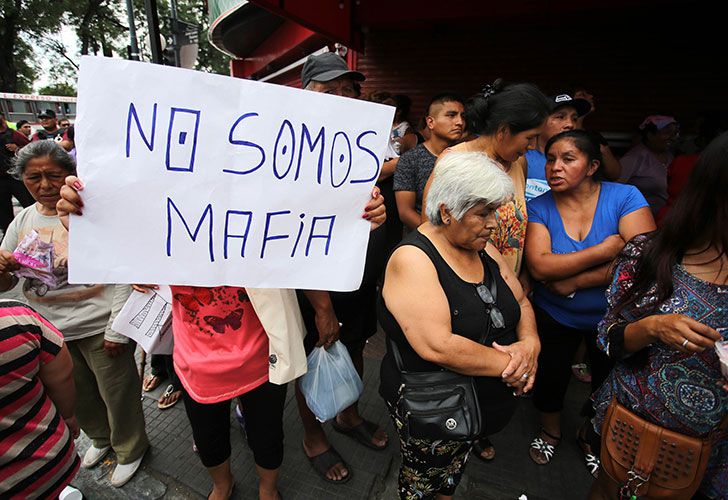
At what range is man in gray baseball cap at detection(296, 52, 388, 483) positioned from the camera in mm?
2160

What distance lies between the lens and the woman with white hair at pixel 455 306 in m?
1.44

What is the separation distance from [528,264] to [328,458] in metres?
1.71

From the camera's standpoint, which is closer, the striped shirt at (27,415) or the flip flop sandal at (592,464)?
the striped shirt at (27,415)

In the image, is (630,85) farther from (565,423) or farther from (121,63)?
(121,63)

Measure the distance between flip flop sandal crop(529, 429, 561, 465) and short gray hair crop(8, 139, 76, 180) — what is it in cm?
320

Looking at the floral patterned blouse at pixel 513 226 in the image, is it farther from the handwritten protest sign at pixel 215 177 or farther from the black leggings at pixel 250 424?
the black leggings at pixel 250 424

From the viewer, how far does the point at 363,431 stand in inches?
103

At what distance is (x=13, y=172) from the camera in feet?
6.33

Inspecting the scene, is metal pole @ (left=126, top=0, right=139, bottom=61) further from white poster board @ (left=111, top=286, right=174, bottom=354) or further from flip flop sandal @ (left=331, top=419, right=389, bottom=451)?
flip flop sandal @ (left=331, top=419, right=389, bottom=451)

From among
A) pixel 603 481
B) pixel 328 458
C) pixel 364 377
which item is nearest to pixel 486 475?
pixel 603 481

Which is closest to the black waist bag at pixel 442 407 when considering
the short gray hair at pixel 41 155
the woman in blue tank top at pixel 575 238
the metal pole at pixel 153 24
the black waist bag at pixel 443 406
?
the black waist bag at pixel 443 406

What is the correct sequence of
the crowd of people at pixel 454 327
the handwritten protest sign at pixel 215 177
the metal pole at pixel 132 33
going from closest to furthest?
1. the handwritten protest sign at pixel 215 177
2. the crowd of people at pixel 454 327
3. the metal pole at pixel 132 33

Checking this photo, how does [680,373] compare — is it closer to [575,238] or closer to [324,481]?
[575,238]

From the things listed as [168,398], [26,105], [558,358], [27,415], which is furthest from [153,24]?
[26,105]
